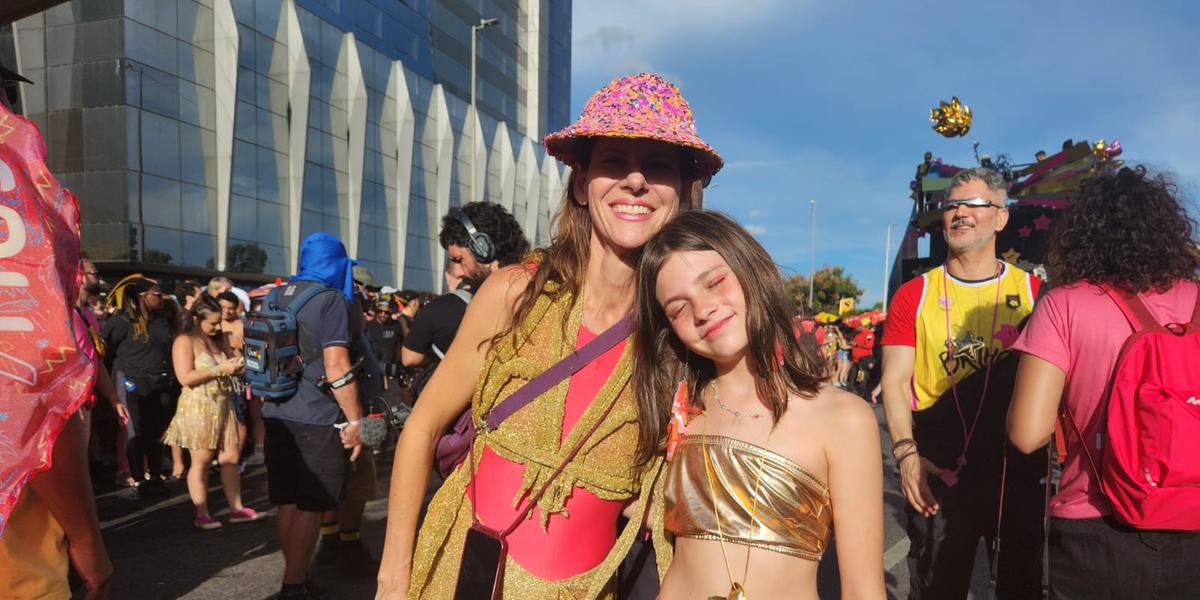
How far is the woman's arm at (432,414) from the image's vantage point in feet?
5.94

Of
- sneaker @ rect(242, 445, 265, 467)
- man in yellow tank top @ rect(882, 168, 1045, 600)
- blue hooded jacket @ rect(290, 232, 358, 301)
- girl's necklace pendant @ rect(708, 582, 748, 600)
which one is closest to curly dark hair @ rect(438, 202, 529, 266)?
blue hooded jacket @ rect(290, 232, 358, 301)

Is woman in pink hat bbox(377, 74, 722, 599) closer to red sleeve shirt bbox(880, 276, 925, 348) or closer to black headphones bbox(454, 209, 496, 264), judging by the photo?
red sleeve shirt bbox(880, 276, 925, 348)

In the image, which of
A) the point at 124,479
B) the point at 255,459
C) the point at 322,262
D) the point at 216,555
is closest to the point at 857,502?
the point at 322,262

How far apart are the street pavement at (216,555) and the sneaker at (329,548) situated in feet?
0.29

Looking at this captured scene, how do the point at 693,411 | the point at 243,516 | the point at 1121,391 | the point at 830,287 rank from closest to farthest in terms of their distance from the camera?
the point at 693,411
the point at 1121,391
the point at 243,516
the point at 830,287

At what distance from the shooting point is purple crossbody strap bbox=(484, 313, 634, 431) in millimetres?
1822

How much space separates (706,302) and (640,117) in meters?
0.50

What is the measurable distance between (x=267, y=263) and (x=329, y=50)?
9194mm

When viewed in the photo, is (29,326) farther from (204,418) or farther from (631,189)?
(204,418)

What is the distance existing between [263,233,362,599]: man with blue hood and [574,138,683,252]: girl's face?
277cm

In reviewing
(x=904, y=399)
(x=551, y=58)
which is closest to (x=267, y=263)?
(x=904, y=399)

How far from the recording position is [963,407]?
326cm

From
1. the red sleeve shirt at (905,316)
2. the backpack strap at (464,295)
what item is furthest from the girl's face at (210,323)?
the red sleeve shirt at (905,316)

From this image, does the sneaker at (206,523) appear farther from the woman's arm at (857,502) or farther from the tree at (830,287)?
the tree at (830,287)
